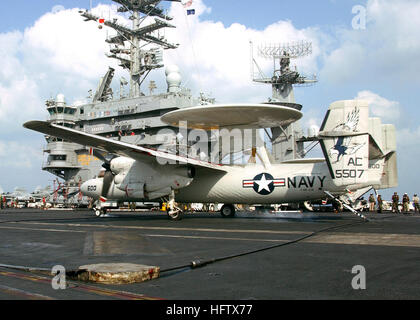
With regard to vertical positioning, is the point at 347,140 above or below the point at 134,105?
below

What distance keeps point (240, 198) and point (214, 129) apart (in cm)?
997

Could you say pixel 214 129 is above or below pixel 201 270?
above

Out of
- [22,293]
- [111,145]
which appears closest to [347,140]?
[111,145]

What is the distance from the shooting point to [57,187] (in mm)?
67562

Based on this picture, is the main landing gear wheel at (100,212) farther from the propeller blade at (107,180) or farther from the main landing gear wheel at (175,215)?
the main landing gear wheel at (175,215)

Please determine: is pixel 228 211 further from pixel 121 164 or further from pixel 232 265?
pixel 232 265

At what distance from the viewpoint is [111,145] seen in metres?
21.1

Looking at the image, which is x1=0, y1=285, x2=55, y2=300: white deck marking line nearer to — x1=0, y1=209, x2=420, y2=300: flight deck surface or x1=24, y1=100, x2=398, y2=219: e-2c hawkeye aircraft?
x1=0, y1=209, x2=420, y2=300: flight deck surface

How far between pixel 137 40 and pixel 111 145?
51.9 m

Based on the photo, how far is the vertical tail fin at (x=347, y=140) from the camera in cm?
1875

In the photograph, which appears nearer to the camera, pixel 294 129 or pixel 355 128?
pixel 355 128

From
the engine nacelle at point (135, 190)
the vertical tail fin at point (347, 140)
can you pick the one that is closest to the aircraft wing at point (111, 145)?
the engine nacelle at point (135, 190)
